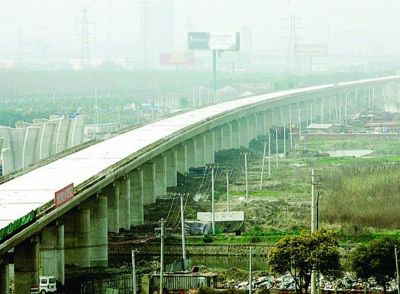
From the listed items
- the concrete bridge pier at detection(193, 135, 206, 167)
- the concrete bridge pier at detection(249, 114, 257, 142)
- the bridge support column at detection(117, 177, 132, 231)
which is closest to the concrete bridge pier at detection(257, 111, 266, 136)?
the concrete bridge pier at detection(249, 114, 257, 142)

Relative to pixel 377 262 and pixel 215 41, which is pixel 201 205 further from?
pixel 215 41

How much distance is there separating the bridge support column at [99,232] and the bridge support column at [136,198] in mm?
5428

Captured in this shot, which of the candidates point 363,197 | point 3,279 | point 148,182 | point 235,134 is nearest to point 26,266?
point 3,279

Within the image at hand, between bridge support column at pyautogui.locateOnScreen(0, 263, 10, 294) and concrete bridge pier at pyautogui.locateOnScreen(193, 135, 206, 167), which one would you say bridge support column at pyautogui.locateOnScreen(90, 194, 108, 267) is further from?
concrete bridge pier at pyautogui.locateOnScreen(193, 135, 206, 167)

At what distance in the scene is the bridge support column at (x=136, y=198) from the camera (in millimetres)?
40303

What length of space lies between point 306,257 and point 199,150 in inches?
1219

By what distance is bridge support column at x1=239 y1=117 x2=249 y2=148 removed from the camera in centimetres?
7153

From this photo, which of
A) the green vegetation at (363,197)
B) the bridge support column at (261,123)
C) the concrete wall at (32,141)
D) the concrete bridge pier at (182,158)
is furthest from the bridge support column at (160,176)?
the bridge support column at (261,123)

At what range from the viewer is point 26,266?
87.4 ft

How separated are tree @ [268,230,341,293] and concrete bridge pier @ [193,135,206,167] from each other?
28.4 metres

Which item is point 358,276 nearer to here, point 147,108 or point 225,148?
point 225,148

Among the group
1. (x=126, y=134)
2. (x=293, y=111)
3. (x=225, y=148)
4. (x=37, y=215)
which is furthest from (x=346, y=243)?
(x=293, y=111)

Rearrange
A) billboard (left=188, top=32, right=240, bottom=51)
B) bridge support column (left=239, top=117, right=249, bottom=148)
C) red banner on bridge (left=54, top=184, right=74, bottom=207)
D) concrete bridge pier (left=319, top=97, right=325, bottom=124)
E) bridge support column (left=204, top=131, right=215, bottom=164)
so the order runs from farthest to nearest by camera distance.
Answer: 1. billboard (left=188, top=32, right=240, bottom=51)
2. concrete bridge pier (left=319, top=97, right=325, bottom=124)
3. bridge support column (left=239, top=117, right=249, bottom=148)
4. bridge support column (left=204, top=131, right=215, bottom=164)
5. red banner on bridge (left=54, top=184, right=74, bottom=207)

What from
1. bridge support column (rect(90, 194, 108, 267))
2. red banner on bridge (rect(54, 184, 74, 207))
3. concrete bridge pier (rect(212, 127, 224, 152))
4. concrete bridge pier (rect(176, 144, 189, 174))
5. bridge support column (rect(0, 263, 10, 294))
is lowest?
concrete bridge pier (rect(212, 127, 224, 152))
